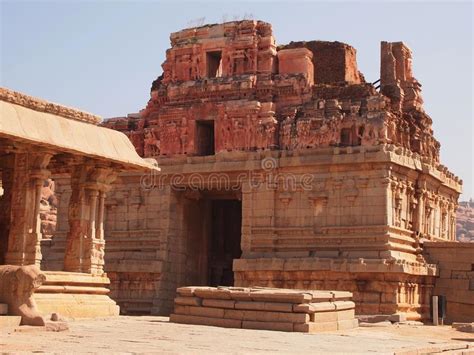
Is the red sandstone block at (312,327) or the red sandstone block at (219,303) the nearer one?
the red sandstone block at (312,327)

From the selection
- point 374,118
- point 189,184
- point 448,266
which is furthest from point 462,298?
point 189,184

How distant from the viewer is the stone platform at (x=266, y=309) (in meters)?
16.2

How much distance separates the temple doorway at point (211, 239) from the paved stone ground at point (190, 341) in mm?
16340

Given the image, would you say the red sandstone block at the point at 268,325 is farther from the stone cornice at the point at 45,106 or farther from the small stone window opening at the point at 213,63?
the small stone window opening at the point at 213,63

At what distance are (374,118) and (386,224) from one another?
397 cm

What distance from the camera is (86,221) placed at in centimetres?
2050

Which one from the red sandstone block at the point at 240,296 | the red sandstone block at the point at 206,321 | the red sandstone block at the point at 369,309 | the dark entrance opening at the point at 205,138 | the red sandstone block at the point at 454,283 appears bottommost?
the red sandstone block at the point at 369,309

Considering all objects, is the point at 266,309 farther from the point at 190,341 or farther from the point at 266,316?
the point at 190,341

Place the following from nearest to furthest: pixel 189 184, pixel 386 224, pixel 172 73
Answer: pixel 386 224
pixel 189 184
pixel 172 73

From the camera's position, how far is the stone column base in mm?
18109

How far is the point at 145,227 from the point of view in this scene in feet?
106

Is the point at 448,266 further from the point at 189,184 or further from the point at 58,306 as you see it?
the point at 58,306

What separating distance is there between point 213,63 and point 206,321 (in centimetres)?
1829
